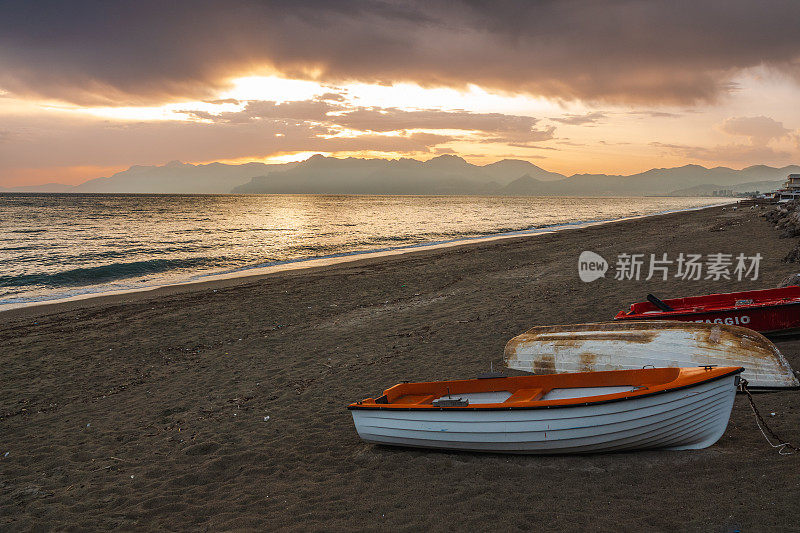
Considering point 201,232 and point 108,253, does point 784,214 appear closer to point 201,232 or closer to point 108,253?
point 108,253

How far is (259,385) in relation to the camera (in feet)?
32.3

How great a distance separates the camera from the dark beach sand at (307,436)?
5.18 meters

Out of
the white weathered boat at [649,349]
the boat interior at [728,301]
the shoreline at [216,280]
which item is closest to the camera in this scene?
the white weathered boat at [649,349]

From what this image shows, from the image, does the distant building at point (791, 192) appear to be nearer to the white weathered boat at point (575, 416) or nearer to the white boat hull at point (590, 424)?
the white weathered boat at point (575, 416)

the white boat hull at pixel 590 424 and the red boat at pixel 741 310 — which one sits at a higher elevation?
the red boat at pixel 741 310

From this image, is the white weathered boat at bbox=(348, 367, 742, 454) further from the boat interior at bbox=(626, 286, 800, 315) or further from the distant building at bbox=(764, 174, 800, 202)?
the distant building at bbox=(764, 174, 800, 202)

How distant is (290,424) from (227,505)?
2139 mm

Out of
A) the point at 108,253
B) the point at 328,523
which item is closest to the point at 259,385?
the point at 328,523

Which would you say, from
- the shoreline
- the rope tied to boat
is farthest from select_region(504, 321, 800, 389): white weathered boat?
the shoreline

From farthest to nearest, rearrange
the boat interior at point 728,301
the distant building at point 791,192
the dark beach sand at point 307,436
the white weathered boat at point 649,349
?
1. the distant building at point 791,192
2. the boat interior at point 728,301
3. the white weathered boat at point 649,349
4. the dark beach sand at point 307,436

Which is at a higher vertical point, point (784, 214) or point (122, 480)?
point (784, 214)

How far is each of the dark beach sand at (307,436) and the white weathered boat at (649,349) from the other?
0.53 m

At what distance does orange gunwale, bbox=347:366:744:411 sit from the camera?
5.53 metres

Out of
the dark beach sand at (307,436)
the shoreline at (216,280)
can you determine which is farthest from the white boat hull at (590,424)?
the shoreline at (216,280)
